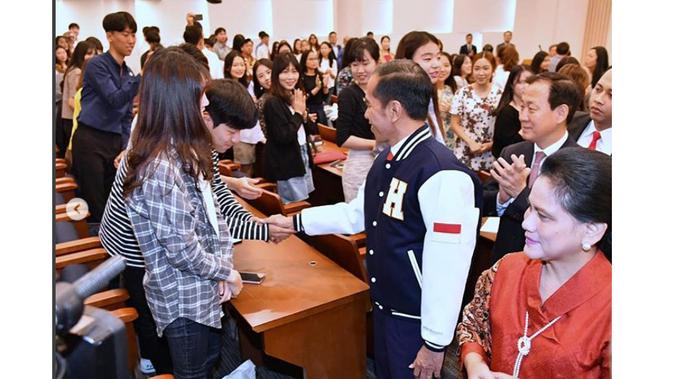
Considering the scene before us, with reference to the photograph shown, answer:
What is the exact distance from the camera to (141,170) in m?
1.16

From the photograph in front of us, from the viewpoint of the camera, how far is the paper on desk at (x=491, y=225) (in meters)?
2.00

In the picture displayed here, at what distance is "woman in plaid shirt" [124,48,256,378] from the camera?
3.82ft

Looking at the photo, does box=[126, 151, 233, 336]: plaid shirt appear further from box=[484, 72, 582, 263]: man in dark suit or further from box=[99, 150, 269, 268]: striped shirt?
box=[484, 72, 582, 263]: man in dark suit

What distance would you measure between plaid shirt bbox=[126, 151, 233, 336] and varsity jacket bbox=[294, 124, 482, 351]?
0.42m

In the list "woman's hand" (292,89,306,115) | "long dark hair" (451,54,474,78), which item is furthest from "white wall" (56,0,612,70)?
"woman's hand" (292,89,306,115)

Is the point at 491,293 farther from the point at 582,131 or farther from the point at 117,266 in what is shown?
the point at 582,131

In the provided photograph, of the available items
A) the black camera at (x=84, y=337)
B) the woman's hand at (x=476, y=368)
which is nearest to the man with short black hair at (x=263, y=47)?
the woman's hand at (x=476, y=368)

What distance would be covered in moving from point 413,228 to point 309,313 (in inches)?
17.4

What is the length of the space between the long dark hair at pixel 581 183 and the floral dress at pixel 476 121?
2264 mm

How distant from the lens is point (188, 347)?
1311 millimetres

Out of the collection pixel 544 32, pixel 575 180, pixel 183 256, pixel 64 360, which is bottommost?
pixel 183 256

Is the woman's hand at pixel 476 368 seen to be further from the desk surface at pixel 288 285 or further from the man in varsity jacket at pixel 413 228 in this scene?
the desk surface at pixel 288 285
